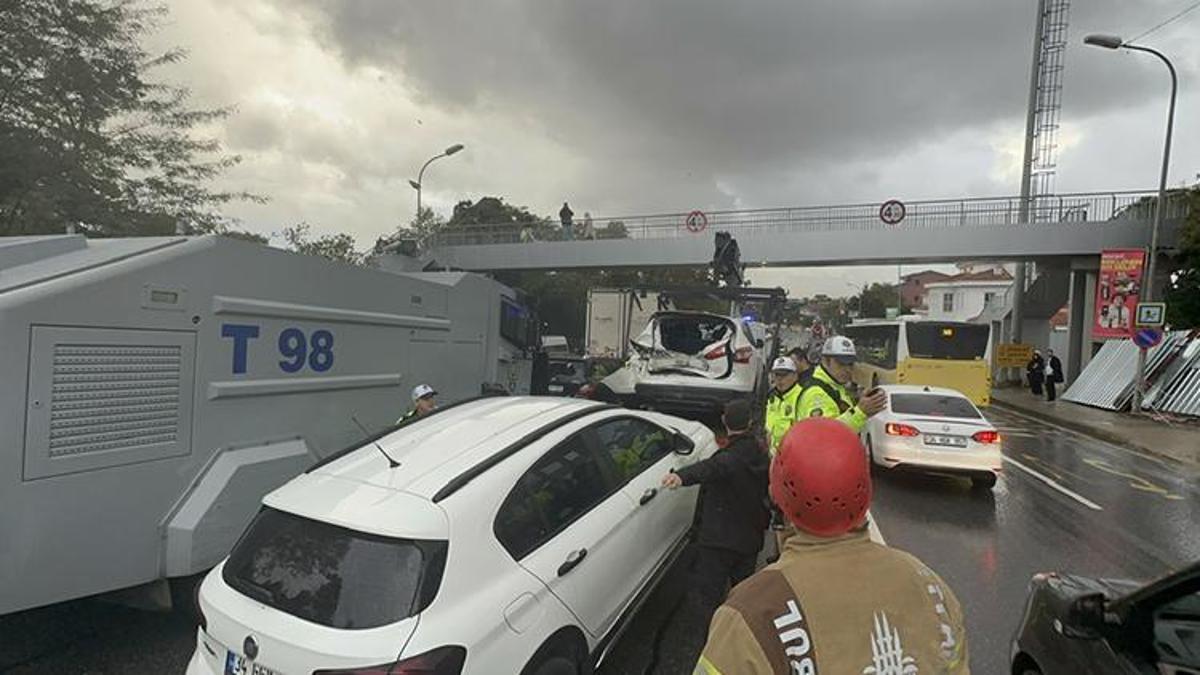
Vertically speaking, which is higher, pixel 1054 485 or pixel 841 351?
pixel 841 351

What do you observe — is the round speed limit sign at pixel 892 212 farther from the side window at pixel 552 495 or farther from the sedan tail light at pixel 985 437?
the side window at pixel 552 495

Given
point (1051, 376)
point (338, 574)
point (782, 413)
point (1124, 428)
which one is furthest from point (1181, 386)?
point (338, 574)

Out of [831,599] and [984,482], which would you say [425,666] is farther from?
[984,482]

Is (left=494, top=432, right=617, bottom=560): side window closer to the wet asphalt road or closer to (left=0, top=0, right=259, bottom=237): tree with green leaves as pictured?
the wet asphalt road

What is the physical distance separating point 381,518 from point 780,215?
2451cm

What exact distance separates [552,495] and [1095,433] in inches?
631

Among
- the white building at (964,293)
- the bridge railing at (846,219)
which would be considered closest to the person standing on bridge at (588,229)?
the bridge railing at (846,219)

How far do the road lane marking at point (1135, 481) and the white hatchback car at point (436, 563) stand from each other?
9.37 m

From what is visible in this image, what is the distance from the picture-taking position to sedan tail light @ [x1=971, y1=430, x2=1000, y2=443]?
815 cm

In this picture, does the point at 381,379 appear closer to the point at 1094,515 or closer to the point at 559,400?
the point at 559,400

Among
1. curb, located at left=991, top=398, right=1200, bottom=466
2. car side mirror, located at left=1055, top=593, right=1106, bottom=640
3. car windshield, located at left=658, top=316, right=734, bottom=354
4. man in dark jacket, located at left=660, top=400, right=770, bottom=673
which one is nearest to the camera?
car side mirror, located at left=1055, top=593, right=1106, bottom=640

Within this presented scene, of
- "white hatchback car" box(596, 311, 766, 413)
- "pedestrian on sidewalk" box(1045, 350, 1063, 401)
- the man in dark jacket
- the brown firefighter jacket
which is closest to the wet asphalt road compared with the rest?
the man in dark jacket

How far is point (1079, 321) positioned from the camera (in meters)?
23.1

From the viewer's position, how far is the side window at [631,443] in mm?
3801
